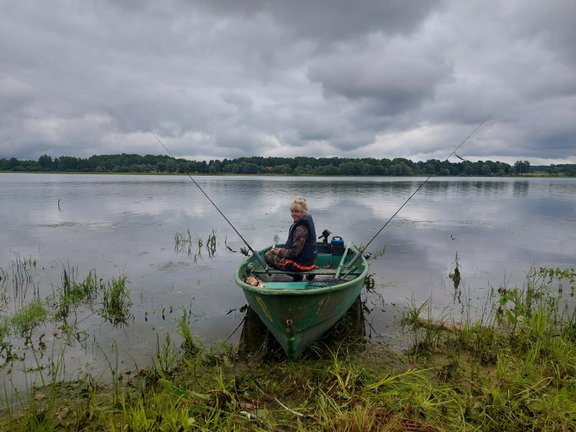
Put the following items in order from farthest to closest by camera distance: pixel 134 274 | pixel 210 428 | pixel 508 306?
pixel 134 274, pixel 508 306, pixel 210 428

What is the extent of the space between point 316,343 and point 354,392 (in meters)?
2.02

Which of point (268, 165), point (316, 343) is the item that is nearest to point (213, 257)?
point (316, 343)

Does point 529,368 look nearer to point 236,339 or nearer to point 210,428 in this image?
point 210,428

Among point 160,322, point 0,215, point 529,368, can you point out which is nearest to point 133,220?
point 0,215

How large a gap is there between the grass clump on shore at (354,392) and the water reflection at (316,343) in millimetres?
96

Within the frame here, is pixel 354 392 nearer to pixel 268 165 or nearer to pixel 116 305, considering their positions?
pixel 116 305

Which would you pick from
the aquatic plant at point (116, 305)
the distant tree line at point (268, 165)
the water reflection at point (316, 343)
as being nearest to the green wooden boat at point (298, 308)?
the water reflection at point (316, 343)

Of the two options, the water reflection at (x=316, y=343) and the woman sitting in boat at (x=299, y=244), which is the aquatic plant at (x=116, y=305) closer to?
the water reflection at (x=316, y=343)

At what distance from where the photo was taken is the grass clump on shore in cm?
388

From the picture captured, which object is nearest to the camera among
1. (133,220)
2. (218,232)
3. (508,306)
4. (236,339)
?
(236,339)

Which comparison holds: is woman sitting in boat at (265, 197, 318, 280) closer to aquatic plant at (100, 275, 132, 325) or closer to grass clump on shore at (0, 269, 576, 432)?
grass clump on shore at (0, 269, 576, 432)

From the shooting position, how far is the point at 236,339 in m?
7.02

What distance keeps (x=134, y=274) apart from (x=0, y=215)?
17.8m

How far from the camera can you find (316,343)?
6.54 m
